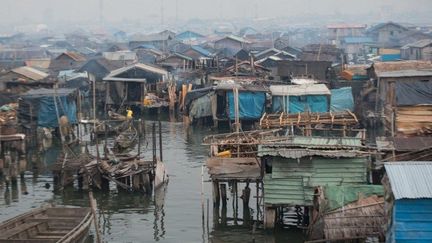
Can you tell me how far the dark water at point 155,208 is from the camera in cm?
2223

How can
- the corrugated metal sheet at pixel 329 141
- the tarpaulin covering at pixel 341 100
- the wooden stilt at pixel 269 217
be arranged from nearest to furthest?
1. the corrugated metal sheet at pixel 329 141
2. the wooden stilt at pixel 269 217
3. the tarpaulin covering at pixel 341 100

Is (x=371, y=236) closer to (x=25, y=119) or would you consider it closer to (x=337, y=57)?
(x=25, y=119)

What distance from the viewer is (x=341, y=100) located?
4116cm

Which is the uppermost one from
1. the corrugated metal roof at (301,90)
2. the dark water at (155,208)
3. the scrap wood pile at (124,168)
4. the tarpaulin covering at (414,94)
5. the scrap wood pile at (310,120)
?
the tarpaulin covering at (414,94)

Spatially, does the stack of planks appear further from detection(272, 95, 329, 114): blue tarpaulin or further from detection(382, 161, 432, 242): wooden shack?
detection(382, 161, 432, 242): wooden shack

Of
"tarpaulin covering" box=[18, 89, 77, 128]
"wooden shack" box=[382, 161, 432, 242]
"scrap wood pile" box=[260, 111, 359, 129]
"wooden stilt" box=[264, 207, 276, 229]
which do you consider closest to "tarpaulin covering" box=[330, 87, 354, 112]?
"scrap wood pile" box=[260, 111, 359, 129]

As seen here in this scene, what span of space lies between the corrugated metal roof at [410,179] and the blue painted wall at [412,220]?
0.67 ft

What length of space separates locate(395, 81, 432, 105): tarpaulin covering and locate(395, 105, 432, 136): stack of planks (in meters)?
0.30

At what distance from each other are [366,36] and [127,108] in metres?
52.4

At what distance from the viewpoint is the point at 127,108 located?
160ft

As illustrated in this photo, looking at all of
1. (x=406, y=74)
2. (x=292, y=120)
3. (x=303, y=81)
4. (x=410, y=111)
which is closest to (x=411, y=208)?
(x=410, y=111)

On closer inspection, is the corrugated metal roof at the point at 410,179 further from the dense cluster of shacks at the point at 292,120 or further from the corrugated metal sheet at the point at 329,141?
the corrugated metal sheet at the point at 329,141

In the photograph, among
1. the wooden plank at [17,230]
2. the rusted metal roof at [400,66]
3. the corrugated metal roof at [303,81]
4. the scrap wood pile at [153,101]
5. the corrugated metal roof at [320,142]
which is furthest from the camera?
the scrap wood pile at [153,101]

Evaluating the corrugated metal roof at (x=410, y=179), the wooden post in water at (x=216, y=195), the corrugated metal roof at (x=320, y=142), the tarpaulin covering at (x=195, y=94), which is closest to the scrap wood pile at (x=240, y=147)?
the wooden post in water at (x=216, y=195)
